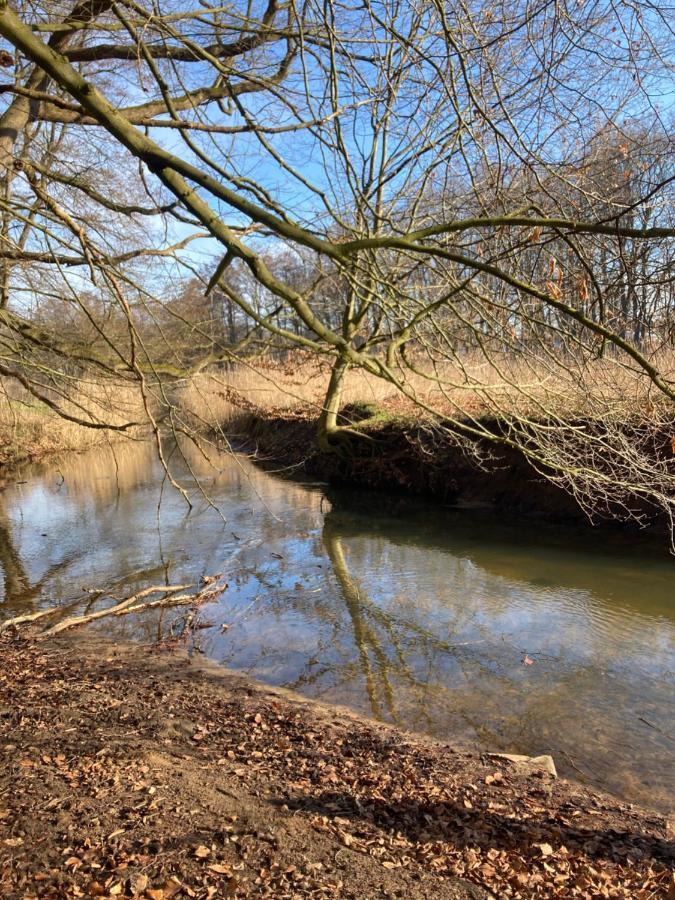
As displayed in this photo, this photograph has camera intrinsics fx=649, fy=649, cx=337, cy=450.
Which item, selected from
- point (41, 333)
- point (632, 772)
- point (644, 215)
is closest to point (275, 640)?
point (632, 772)

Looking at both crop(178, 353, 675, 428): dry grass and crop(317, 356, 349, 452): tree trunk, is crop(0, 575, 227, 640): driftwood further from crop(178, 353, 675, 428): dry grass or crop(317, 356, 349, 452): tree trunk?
crop(317, 356, 349, 452): tree trunk

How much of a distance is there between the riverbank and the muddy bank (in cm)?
540

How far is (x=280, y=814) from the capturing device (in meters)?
2.77

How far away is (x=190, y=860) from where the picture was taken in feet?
7.66

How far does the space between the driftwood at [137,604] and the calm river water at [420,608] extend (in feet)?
0.47

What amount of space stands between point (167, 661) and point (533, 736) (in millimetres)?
3008

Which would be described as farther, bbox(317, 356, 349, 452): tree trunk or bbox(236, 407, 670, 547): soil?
bbox(317, 356, 349, 452): tree trunk

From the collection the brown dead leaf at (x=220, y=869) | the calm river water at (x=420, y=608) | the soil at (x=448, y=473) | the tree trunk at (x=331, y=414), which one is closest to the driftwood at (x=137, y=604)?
the calm river water at (x=420, y=608)

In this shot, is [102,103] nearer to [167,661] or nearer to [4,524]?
[167,661]

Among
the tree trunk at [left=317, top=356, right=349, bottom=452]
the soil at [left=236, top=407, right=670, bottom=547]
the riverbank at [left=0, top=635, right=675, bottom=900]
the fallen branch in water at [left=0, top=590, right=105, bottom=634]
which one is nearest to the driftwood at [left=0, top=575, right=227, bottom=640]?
the fallen branch in water at [left=0, top=590, right=105, bottom=634]

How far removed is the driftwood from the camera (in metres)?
6.35

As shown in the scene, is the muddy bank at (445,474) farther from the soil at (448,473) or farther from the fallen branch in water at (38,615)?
the fallen branch in water at (38,615)

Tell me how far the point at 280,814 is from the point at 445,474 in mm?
10225

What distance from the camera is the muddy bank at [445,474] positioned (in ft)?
34.1
